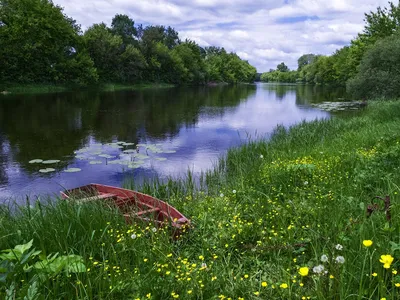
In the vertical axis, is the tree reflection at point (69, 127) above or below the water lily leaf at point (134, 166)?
above

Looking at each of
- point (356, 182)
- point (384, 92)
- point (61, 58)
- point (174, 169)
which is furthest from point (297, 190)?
point (61, 58)

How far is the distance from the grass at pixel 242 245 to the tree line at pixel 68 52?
36.8 m

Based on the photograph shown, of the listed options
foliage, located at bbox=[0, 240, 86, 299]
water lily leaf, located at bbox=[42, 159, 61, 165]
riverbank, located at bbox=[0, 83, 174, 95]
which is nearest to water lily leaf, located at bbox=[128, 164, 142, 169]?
water lily leaf, located at bbox=[42, 159, 61, 165]

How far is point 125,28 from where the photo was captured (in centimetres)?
6525

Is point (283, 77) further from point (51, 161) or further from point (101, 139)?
point (51, 161)

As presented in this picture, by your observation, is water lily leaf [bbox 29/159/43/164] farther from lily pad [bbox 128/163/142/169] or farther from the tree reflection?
lily pad [bbox 128/163/142/169]

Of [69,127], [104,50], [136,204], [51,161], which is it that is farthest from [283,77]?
[136,204]

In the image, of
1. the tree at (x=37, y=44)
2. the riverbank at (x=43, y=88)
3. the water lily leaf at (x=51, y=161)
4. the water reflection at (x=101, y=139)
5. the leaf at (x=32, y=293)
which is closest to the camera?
the leaf at (x=32, y=293)

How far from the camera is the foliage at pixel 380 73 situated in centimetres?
2328

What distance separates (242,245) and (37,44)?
130 feet

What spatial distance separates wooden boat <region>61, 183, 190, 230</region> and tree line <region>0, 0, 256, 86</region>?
34967 mm

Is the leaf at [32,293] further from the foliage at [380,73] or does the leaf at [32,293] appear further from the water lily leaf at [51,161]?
the foliage at [380,73]

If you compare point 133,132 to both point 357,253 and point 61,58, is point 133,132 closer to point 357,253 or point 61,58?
point 357,253

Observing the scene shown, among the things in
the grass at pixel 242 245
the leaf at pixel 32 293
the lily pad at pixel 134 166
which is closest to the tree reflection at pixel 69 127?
the lily pad at pixel 134 166
